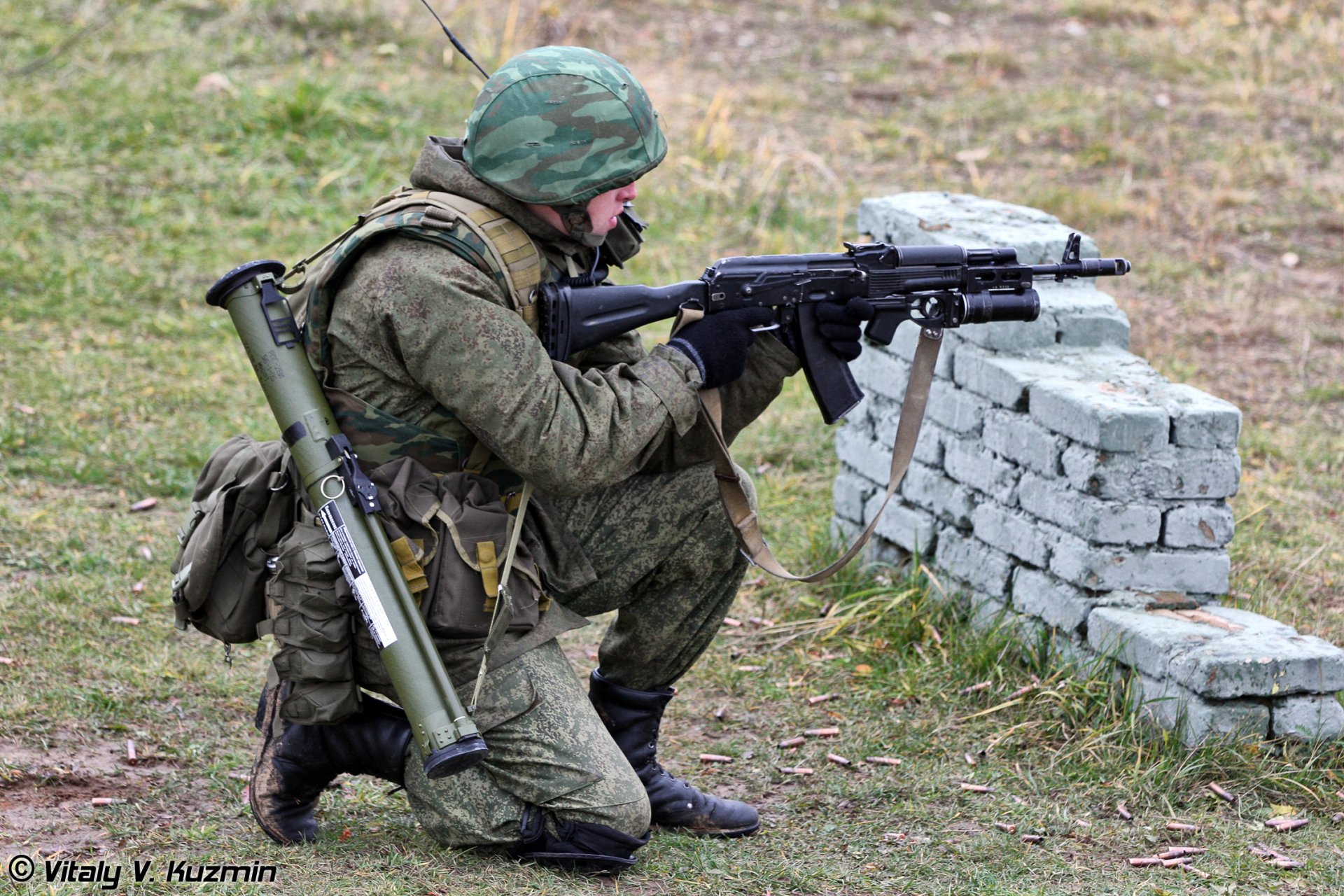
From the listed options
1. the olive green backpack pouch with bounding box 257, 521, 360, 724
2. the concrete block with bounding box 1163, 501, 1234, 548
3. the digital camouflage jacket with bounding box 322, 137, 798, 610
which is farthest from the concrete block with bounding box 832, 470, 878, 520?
the olive green backpack pouch with bounding box 257, 521, 360, 724

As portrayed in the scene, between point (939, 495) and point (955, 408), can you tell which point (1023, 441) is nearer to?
point (955, 408)

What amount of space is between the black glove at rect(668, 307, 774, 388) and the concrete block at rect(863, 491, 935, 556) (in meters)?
1.45

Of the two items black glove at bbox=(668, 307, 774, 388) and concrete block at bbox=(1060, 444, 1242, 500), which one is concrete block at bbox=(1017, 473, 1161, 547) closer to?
concrete block at bbox=(1060, 444, 1242, 500)

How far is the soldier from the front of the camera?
300cm

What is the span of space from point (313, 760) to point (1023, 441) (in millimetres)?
2284

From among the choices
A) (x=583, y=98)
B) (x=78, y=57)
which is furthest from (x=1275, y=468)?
(x=78, y=57)

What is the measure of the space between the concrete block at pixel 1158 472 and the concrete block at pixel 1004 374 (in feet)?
0.89

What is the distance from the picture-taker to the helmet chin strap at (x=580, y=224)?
3.19 m

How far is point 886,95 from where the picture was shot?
1027 centimetres

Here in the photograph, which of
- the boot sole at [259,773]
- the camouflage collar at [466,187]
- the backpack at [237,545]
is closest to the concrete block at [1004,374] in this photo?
the camouflage collar at [466,187]

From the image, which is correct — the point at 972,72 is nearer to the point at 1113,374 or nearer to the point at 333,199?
the point at 333,199

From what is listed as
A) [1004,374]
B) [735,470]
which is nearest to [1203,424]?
[1004,374]

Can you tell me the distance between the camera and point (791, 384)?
6684mm

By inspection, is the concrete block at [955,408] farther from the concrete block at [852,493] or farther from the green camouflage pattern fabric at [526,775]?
the green camouflage pattern fabric at [526,775]
